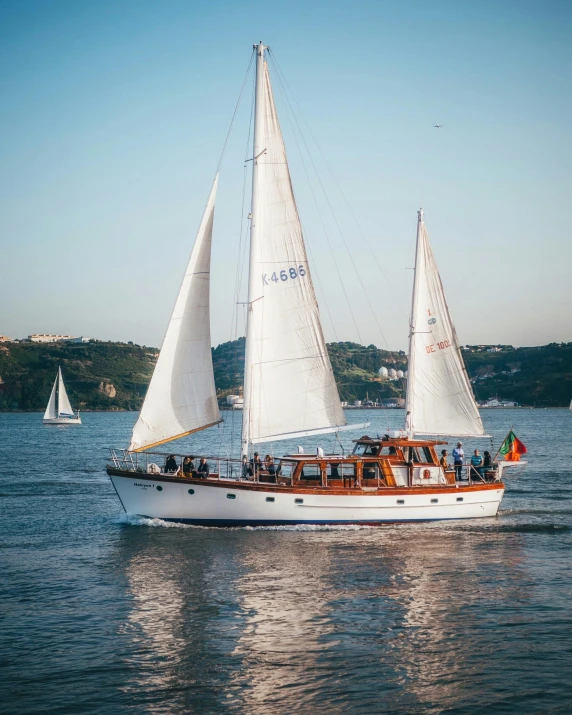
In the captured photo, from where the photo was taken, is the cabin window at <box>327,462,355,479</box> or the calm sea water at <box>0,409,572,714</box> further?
the cabin window at <box>327,462,355,479</box>

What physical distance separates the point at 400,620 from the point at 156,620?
621 centimetres

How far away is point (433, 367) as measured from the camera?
34.2m

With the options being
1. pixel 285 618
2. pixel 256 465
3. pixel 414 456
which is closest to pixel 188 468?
pixel 256 465

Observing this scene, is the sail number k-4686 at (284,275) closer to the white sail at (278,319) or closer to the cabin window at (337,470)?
the white sail at (278,319)

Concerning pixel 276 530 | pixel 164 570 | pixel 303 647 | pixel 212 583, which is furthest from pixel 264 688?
pixel 276 530

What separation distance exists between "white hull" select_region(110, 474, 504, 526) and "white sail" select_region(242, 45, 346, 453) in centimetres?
214

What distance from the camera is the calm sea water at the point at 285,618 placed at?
1538 centimetres

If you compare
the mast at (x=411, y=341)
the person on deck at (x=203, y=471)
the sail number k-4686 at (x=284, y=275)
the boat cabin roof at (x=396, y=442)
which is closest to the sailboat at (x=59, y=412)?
the person on deck at (x=203, y=471)

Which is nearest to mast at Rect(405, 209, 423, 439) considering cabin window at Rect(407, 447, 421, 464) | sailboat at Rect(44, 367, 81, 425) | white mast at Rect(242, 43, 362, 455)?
cabin window at Rect(407, 447, 421, 464)

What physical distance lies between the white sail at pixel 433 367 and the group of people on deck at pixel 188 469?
29.6ft

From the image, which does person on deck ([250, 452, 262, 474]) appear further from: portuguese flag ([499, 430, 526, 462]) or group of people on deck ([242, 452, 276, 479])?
portuguese flag ([499, 430, 526, 462])

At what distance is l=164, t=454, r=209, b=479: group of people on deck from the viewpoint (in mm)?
30514

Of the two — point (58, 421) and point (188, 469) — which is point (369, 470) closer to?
point (188, 469)

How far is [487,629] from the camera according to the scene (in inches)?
753
